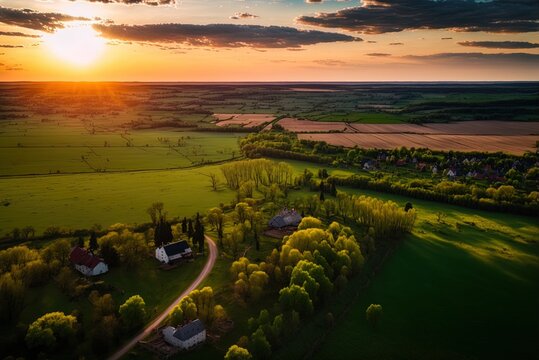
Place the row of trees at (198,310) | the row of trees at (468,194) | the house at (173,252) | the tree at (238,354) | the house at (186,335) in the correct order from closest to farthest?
the tree at (238,354) < the house at (186,335) < the row of trees at (198,310) < the house at (173,252) < the row of trees at (468,194)

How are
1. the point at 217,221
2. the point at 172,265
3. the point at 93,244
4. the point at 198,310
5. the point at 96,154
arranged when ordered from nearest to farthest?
the point at 198,310 → the point at 172,265 → the point at 93,244 → the point at 217,221 → the point at 96,154

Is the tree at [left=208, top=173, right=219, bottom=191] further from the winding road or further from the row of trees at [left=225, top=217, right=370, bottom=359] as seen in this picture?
the row of trees at [left=225, top=217, right=370, bottom=359]

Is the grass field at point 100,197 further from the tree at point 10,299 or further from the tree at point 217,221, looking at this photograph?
the tree at point 10,299

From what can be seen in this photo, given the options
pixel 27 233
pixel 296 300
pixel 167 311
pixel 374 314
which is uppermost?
pixel 296 300

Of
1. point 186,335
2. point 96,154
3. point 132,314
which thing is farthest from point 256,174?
point 186,335

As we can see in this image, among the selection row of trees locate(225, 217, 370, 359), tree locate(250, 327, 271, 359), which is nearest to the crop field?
row of trees locate(225, 217, 370, 359)

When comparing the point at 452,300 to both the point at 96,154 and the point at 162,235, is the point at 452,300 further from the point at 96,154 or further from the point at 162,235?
the point at 96,154

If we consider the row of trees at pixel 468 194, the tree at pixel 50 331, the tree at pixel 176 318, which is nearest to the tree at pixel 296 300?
the tree at pixel 176 318
